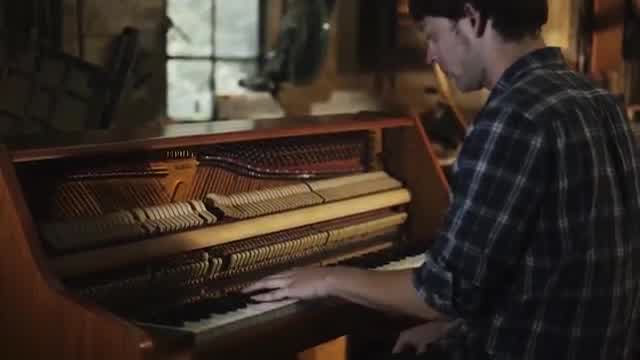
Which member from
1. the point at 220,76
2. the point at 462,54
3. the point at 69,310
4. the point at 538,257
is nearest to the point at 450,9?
the point at 462,54

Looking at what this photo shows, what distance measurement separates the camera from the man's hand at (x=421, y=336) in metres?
2.09

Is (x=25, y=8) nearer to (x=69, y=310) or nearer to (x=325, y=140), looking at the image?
(x=325, y=140)

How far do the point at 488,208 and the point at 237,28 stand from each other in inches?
123

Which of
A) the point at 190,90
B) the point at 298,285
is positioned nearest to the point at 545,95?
the point at 298,285

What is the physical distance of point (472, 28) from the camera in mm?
1609

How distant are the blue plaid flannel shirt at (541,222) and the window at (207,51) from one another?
108 inches

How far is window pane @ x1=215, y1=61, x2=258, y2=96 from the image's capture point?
439 cm

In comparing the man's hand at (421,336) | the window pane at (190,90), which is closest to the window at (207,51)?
the window pane at (190,90)

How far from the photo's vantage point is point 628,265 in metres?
1.59

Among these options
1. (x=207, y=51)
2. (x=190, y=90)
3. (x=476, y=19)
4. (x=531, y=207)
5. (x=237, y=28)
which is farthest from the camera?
(x=237, y=28)

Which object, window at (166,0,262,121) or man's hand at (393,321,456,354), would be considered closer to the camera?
man's hand at (393,321,456,354)

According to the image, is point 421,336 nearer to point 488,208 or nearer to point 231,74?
point 488,208

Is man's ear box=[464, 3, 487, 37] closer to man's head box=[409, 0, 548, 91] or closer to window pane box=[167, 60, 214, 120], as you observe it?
man's head box=[409, 0, 548, 91]

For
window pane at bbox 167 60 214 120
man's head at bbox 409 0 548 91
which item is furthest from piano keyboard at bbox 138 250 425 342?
window pane at bbox 167 60 214 120
